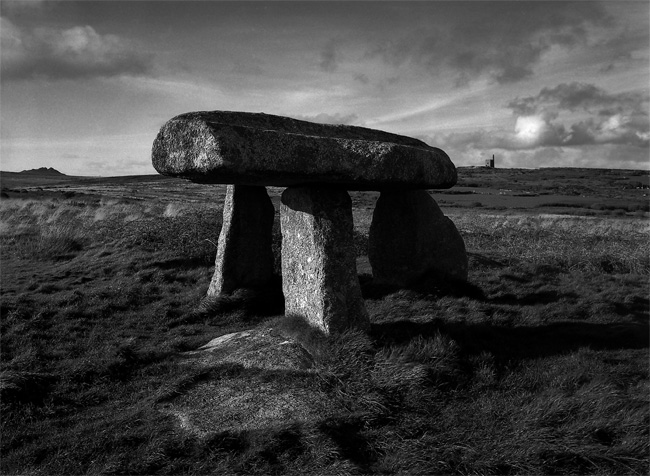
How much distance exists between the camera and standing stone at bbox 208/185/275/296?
34.7 ft

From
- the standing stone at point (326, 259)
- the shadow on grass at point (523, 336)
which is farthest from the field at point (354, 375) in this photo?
the standing stone at point (326, 259)

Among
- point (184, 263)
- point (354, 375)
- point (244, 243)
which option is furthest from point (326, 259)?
point (184, 263)

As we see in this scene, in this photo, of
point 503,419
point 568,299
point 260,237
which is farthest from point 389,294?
point 503,419

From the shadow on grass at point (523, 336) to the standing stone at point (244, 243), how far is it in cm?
321

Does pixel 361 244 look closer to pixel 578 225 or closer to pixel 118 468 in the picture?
pixel 118 468

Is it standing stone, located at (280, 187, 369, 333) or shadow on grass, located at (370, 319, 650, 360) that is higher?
standing stone, located at (280, 187, 369, 333)

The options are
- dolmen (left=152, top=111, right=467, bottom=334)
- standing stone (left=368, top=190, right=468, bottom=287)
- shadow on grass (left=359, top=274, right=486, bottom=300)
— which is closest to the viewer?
dolmen (left=152, top=111, right=467, bottom=334)

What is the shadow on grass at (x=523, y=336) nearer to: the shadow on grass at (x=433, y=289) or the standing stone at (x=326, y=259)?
the standing stone at (x=326, y=259)

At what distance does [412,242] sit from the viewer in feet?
36.1

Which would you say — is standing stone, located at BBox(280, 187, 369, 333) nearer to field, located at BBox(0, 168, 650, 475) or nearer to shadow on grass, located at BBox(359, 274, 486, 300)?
field, located at BBox(0, 168, 650, 475)

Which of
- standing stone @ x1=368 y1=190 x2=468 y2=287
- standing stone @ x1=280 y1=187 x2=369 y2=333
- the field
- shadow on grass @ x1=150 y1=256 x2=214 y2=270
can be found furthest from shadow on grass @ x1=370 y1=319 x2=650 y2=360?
shadow on grass @ x1=150 y1=256 x2=214 y2=270

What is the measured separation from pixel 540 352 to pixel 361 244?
7568 mm

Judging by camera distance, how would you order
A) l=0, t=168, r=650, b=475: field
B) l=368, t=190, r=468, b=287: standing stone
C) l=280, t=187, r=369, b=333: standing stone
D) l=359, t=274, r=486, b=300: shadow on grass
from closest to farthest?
1. l=0, t=168, r=650, b=475: field
2. l=280, t=187, r=369, b=333: standing stone
3. l=359, t=274, r=486, b=300: shadow on grass
4. l=368, t=190, r=468, b=287: standing stone

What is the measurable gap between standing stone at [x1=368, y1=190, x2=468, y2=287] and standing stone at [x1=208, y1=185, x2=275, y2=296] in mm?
2255
